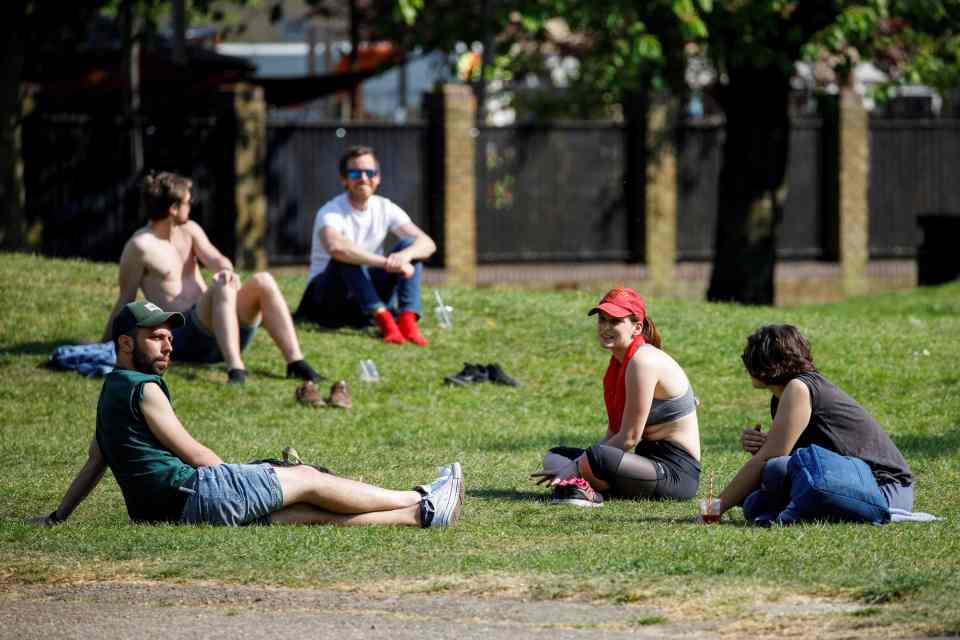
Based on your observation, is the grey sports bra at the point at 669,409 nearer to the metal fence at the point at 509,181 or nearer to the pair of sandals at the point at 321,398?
the pair of sandals at the point at 321,398

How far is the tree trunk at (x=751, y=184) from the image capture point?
20.4m

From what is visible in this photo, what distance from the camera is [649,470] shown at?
8.62m

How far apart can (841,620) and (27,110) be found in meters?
16.6

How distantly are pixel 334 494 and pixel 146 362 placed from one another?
105 centimetres

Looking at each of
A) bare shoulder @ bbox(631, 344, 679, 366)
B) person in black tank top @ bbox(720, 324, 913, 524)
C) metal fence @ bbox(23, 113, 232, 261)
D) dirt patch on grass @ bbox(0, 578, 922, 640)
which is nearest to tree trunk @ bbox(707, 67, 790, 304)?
metal fence @ bbox(23, 113, 232, 261)

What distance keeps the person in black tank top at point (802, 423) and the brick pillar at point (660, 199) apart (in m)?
15.8

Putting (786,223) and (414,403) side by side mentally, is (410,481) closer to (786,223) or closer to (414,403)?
(414,403)

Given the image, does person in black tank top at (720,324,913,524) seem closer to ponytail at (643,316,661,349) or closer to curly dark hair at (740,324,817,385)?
curly dark hair at (740,324,817,385)

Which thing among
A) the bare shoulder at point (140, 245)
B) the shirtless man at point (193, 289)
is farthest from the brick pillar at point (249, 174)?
the bare shoulder at point (140, 245)

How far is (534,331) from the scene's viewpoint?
1495 cm

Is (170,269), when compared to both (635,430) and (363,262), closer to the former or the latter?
(363,262)

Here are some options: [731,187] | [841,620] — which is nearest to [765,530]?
[841,620]

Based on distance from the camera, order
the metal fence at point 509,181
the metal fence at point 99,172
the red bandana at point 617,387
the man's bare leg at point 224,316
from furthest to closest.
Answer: the metal fence at point 509,181, the metal fence at point 99,172, the man's bare leg at point 224,316, the red bandana at point 617,387

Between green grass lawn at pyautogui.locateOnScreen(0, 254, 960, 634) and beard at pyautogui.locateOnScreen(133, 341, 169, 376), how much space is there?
0.75 m
